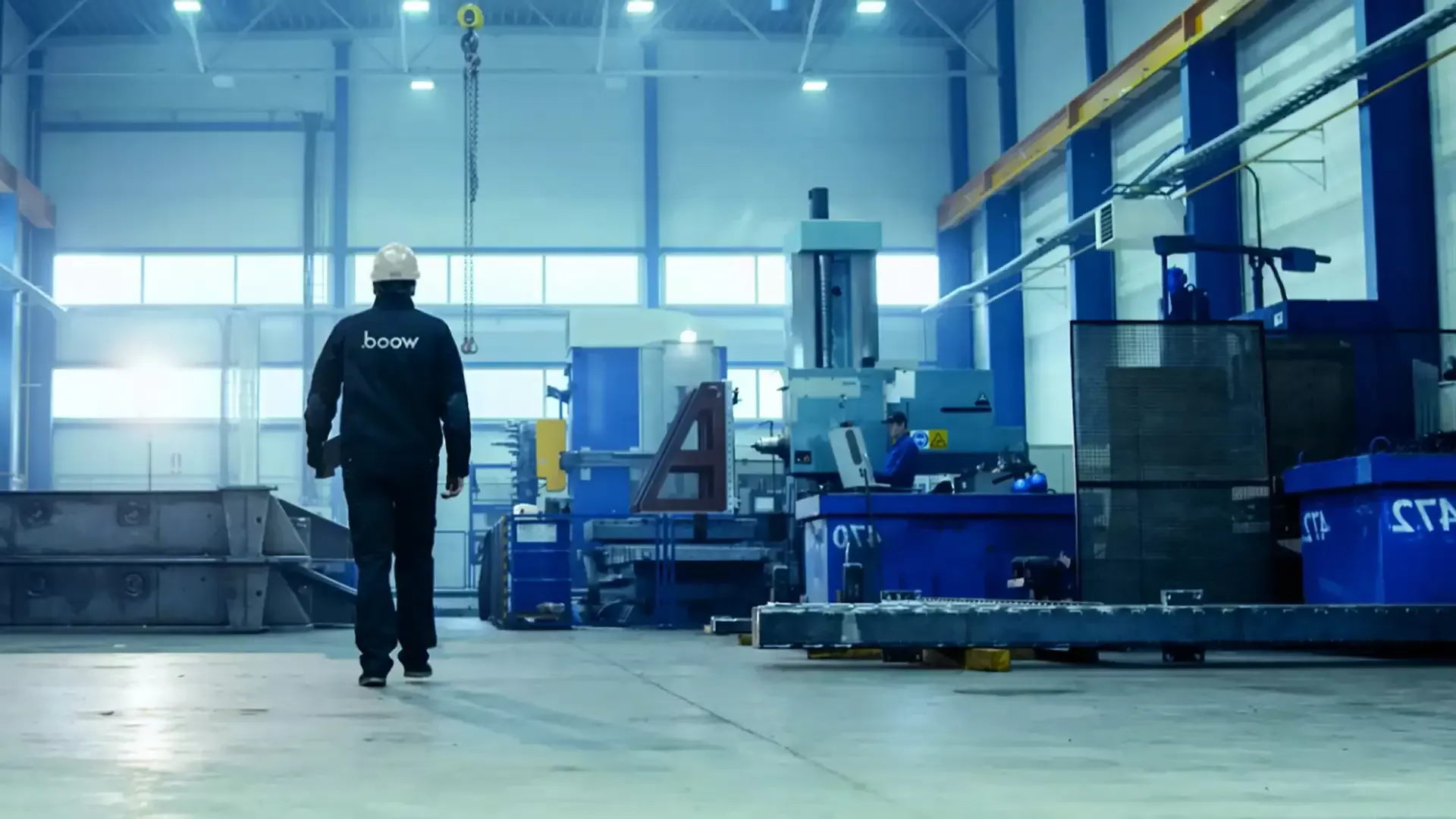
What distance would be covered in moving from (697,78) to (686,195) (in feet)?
6.08

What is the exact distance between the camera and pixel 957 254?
26125 millimetres

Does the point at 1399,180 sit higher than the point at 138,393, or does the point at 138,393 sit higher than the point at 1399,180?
the point at 1399,180

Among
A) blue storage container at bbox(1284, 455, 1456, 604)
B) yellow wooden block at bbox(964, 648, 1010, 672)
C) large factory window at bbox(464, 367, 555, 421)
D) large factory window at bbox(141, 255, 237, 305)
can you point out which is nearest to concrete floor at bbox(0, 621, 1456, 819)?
yellow wooden block at bbox(964, 648, 1010, 672)

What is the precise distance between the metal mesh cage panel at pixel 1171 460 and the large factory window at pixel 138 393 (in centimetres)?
2042

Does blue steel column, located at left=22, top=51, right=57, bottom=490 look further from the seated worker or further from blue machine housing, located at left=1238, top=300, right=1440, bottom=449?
blue machine housing, located at left=1238, top=300, right=1440, bottom=449

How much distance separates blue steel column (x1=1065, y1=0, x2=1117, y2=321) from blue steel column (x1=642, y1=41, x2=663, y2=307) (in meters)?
7.11

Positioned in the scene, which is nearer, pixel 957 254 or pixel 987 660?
pixel 987 660

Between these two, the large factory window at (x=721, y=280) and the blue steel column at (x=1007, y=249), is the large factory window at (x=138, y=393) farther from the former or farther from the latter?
the blue steel column at (x=1007, y=249)

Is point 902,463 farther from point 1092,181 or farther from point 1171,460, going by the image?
point 1092,181

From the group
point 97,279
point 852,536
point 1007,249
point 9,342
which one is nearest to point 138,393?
point 97,279

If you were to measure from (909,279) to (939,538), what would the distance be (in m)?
16.8

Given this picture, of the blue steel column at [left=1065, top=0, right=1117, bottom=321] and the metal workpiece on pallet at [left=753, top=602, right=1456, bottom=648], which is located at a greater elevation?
the blue steel column at [left=1065, top=0, right=1117, bottom=321]

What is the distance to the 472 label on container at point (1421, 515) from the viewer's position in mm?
7277

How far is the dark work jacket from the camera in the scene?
567 cm
